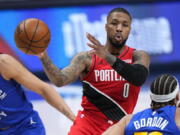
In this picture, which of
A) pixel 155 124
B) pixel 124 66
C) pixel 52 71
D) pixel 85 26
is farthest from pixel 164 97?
pixel 85 26

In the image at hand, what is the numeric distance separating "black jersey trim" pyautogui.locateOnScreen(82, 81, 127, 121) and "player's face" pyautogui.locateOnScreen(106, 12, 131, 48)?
0.53 metres

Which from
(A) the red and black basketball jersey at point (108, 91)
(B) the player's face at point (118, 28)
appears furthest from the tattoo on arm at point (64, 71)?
(B) the player's face at point (118, 28)

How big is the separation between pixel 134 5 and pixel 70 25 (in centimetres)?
138

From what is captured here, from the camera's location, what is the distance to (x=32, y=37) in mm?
6043

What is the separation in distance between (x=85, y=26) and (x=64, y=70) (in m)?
5.96

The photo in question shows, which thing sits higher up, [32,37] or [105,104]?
[32,37]

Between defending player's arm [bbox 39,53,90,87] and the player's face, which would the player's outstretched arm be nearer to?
defending player's arm [bbox 39,53,90,87]

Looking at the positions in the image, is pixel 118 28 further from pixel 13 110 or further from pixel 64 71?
pixel 13 110

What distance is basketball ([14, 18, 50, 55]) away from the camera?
6.00 metres

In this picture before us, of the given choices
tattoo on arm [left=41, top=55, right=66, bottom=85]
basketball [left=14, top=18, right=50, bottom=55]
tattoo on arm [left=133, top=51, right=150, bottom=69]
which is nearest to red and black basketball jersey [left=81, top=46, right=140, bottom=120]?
tattoo on arm [left=133, top=51, right=150, bottom=69]

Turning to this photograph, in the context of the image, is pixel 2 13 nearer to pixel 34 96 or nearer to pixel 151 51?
pixel 34 96

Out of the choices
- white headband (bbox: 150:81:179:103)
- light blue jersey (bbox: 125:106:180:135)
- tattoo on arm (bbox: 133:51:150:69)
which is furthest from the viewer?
tattoo on arm (bbox: 133:51:150:69)

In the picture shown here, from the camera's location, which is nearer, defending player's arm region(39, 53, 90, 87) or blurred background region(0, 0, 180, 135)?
defending player's arm region(39, 53, 90, 87)

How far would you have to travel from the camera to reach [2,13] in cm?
1196
